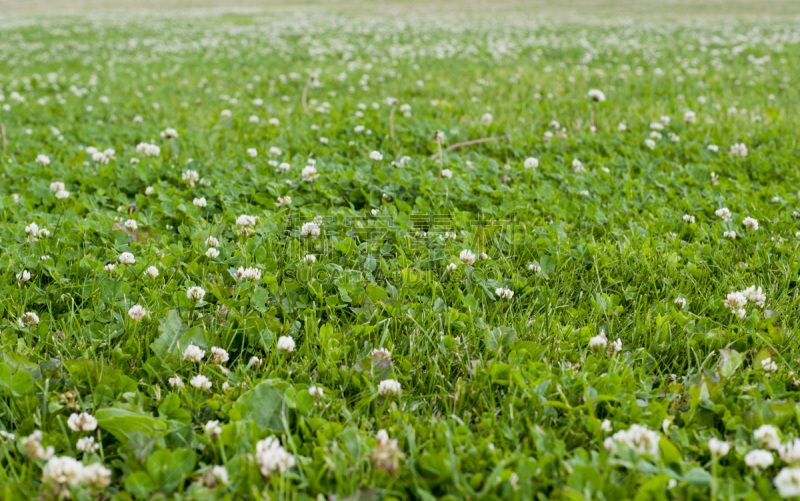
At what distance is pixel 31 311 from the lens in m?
2.50

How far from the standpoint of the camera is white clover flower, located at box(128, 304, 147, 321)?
7.88 ft

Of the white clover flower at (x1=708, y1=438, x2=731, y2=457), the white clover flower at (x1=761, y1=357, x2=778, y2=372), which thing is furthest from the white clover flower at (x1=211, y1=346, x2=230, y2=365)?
the white clover flower at (x1=761, y1=357, x2=778, y2=372)

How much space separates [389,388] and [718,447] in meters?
1.03

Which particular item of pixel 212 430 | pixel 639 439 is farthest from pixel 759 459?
pixel 212 430

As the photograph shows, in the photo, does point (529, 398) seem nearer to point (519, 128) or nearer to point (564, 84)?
point (519, 128)

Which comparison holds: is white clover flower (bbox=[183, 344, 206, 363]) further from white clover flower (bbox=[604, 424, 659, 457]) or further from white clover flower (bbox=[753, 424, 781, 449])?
white clover flower (bbox=[753, 424, 781, 449])

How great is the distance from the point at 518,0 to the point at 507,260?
110ft

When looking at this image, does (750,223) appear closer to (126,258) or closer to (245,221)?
(245,221)

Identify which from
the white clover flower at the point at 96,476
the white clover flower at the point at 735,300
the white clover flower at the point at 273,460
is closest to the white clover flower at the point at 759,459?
the white clover flower at the point at 735,300

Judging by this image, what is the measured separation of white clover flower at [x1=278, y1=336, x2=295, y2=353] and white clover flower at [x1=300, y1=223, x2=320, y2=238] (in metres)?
0.93

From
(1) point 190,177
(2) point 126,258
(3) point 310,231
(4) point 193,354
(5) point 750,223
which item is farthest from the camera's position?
(1) point 190,177

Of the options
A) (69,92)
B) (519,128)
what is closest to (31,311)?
(519,128)

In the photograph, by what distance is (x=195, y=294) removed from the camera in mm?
2539

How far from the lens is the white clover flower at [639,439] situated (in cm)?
178
